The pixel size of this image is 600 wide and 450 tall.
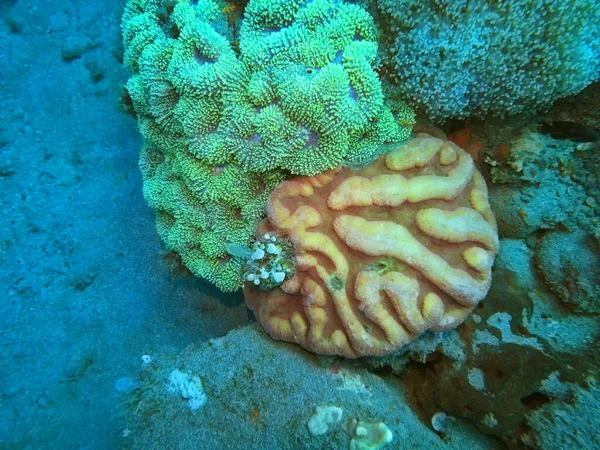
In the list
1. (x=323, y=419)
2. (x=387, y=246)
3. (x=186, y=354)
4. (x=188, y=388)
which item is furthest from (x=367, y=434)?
(x=186, y=354)

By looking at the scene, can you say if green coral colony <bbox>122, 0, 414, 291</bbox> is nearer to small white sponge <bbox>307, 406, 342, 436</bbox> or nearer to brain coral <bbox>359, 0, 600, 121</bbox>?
brain coral <bbox>359, 0, 600, 121</bbox>

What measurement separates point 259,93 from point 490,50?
5.45 feet

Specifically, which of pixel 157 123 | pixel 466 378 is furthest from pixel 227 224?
pixel 466 378

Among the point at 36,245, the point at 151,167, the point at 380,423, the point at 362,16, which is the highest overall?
the point at 362,16

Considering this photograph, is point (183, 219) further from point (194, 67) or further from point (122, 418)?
point (122, 418)

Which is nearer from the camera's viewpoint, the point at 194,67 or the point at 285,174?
the point at 194,67

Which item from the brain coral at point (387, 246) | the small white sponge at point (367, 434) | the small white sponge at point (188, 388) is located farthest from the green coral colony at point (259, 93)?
the small white sponge at point (367, 434)

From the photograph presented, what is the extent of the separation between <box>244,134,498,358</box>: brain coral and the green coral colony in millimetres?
231

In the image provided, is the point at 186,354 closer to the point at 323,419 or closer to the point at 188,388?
the point at 188,388

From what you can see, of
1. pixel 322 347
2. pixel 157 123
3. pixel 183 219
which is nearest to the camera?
pixel 322 347

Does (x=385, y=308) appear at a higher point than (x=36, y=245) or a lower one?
higher

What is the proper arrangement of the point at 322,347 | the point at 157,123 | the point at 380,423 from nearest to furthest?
the point at 380,423, the point at 322,347, the point at 157,123

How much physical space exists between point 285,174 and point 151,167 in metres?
1.72

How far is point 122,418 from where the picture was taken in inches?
108
